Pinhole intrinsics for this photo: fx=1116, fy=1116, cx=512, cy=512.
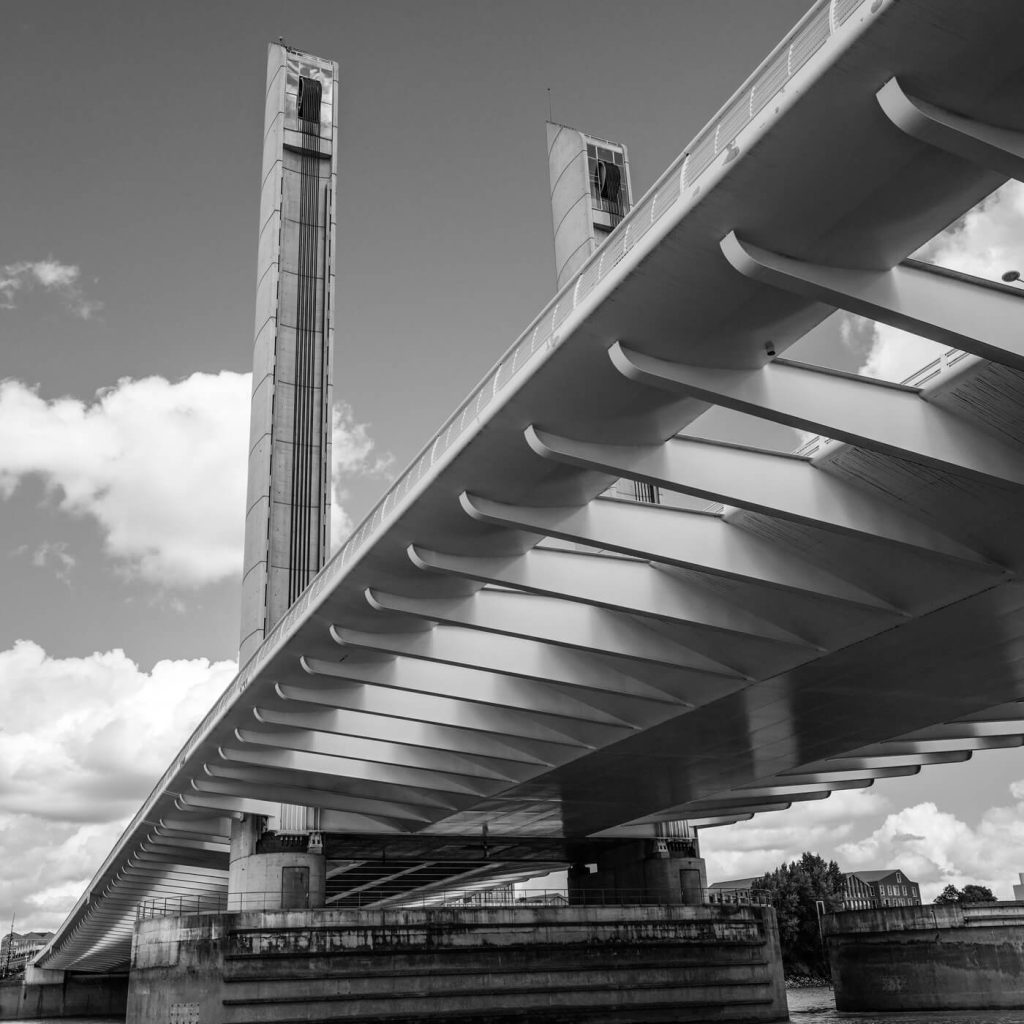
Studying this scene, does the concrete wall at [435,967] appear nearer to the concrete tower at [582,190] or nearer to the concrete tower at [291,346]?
the concrete tower at [291,346]

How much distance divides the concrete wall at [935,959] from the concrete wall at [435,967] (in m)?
13.5

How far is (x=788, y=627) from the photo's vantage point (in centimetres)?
2269

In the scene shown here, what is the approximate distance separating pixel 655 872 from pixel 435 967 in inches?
665

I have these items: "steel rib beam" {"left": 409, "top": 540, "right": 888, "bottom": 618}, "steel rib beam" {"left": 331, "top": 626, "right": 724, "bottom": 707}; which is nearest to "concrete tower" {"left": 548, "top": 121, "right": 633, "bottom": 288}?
"steel rib beam" {"left": 331, "top": 626, "right": 724, "bottom": 707}

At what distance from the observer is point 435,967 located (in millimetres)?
30828

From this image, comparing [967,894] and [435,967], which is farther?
[967,894]

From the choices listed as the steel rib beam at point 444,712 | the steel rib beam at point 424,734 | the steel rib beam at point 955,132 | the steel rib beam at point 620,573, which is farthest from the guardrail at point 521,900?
the steel rib beam at point 955,132

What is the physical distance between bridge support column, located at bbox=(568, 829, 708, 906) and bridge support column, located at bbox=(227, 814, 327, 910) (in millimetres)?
11353

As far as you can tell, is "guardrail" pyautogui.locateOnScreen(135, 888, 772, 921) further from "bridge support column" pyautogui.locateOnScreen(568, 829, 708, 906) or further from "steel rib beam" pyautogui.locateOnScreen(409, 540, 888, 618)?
"steel rib beam" pyautogui.locateOnScreen(409, 540, 888, 618)

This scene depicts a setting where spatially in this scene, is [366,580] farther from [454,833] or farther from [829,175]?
[454,833]

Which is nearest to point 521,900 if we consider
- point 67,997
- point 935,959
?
point 935,959

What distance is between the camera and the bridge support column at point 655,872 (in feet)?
147

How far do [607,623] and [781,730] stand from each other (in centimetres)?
792

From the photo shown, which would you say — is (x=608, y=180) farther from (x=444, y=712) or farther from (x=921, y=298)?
(x=921, y=298)
